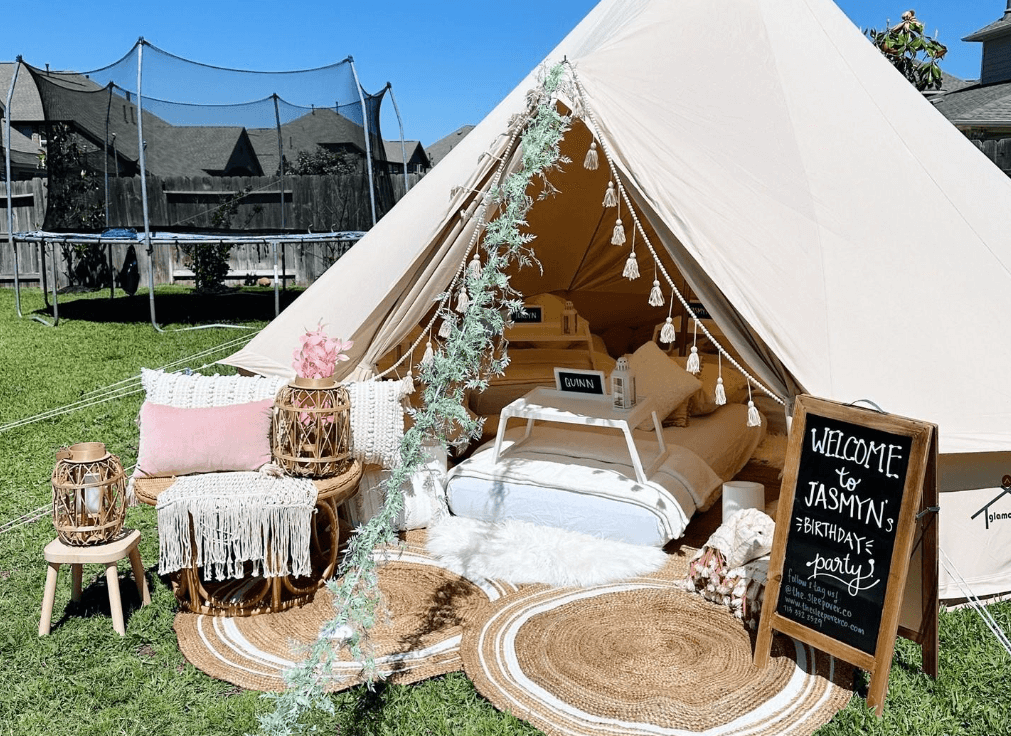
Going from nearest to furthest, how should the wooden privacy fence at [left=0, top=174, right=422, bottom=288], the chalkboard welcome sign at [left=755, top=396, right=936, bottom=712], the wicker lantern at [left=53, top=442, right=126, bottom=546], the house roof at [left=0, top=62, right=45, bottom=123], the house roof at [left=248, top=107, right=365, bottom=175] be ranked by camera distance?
the chalkboard welcome sign at [left=755, top=396, right=936, bottom=712]
the wicker lantern at [left=53, top=442, right=126, bottom=546]
the wooden privacy fence at [left=0, top=174, right=422, bottom=288]
the house roof at [left=248, top=107, right=365, bottom=175]
the house roof at [left=0, top=62, right=45, bottom=123]

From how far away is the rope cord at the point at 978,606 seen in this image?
2715mm

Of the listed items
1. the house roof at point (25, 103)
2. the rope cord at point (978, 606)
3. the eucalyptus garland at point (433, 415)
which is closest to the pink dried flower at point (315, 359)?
the eucalyptus garland at point (433, 415)

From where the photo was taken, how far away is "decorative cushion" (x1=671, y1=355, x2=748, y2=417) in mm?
4582

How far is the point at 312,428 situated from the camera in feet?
10.5

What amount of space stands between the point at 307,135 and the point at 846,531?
344 inches

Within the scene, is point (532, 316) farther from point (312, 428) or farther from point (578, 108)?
point (312, 428)

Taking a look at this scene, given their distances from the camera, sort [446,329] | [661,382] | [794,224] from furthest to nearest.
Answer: [661,382], [446,329], [794,224]

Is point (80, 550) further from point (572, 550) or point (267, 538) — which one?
Result: point (572, 550)

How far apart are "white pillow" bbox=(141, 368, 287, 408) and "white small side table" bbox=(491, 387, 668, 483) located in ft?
3.48

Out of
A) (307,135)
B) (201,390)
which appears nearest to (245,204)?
(307,135)

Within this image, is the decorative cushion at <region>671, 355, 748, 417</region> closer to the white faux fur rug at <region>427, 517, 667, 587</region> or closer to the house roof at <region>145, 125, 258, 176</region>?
the white faux fur rug at <region>427, 517, 667, 587</region>

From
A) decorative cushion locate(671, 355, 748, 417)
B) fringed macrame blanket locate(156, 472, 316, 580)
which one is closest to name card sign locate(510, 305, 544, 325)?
decorative cushion locate(671, 355, 748, 417)

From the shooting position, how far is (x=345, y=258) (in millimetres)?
4543

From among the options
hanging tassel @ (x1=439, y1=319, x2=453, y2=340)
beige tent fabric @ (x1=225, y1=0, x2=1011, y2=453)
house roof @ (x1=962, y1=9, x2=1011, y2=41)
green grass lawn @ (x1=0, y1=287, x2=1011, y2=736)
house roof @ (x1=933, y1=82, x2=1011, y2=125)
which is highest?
house roof @ (x1=962, y1=9, x2=1011, y2=41)
